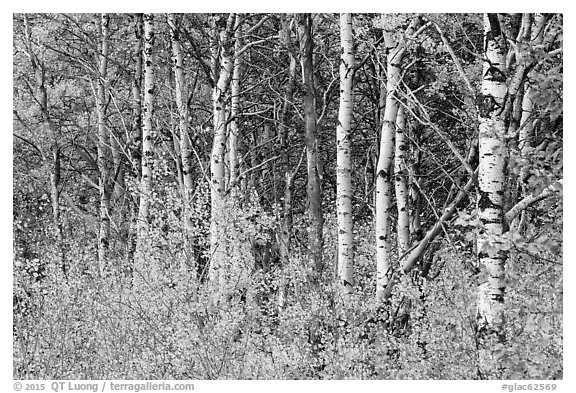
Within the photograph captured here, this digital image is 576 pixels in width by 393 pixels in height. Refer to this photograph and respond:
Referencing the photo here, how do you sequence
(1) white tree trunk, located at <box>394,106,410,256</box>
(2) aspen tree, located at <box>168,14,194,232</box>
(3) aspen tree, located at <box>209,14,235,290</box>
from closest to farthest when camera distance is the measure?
(3) aspen tree, located at <box>209,14,235,290</box>, (1) white tree trunk, located at <box>394,106,410,256</box>, (2) aspen tree, located at <box>168,14,194,232</box>

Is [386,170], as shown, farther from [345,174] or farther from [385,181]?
[345,174]

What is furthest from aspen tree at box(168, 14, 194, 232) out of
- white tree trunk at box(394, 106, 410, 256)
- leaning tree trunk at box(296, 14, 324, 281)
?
white tree trunk at box(394, 106, 410, 256)

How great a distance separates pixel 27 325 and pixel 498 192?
575 centimetres

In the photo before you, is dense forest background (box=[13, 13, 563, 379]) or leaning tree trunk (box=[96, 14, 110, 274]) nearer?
dense forest background (box=[13, 13, 563, 379])

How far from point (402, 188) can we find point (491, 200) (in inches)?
154

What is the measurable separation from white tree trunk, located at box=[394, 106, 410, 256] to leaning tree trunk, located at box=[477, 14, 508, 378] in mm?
3075

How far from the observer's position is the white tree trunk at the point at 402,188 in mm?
9562

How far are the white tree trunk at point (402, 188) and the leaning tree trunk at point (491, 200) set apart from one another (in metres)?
3.07

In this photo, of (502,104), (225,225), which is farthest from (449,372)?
(225,225)

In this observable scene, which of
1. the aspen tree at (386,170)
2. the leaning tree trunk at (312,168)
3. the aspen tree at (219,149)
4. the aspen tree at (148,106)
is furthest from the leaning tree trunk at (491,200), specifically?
the aspen tree at (148,106)

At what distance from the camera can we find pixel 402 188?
990cm

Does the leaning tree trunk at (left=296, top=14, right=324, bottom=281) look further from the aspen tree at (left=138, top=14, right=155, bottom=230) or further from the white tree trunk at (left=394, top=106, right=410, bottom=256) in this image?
the aspen tree at (left=138, top=14, right=155, bottom=230)

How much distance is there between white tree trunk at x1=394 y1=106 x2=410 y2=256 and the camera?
9562mm
